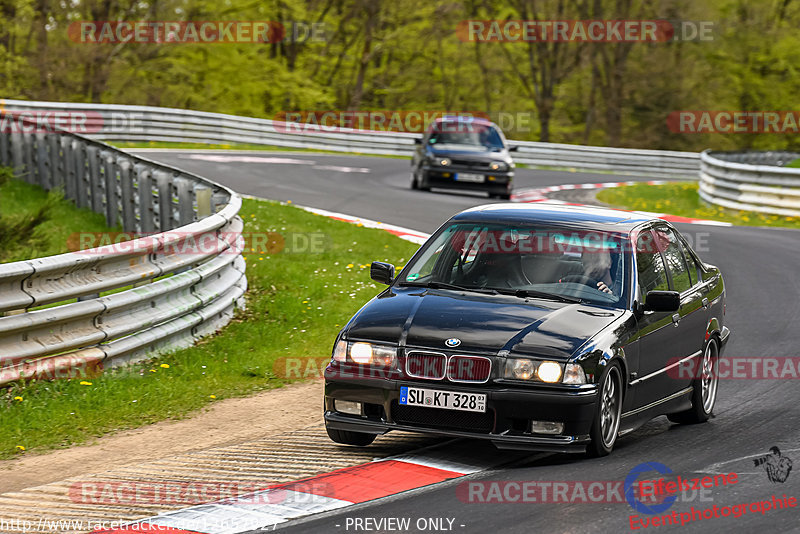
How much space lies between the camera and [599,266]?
761cm

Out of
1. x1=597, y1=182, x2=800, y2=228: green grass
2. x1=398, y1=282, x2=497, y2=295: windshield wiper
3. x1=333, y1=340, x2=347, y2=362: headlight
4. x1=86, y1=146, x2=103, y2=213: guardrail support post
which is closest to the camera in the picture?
x1=333, y1=340, x2=347, y2=362: headlight

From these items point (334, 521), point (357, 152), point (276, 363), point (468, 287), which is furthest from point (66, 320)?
point (357, 152)

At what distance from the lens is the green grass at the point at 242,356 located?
779 cm

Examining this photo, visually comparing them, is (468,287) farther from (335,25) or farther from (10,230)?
(335,25)

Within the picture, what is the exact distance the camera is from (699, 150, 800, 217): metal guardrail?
78.5 feet

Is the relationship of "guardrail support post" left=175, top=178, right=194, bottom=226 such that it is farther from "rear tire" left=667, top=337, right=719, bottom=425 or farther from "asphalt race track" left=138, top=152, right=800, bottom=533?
"rear tire" left=667, top=337, right=719, bottom=425

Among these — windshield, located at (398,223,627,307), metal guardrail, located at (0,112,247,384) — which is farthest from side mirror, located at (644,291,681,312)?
metal guardrail, located at (0,112,247,384)

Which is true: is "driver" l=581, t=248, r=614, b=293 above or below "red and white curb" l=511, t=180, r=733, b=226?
above

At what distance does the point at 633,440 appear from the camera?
25.3 feet

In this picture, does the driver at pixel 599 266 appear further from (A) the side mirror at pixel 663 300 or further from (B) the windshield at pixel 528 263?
(A) the side mirror at pixel 663 300

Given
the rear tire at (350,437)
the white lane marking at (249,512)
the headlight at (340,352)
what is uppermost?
the headlight at (340,352)

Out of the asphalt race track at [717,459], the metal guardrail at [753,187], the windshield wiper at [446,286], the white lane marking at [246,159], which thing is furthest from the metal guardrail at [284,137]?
the windshield wiper at [446,286]

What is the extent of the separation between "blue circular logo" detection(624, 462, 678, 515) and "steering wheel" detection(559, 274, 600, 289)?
4.17 feet

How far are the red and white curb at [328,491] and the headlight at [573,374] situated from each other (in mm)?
673
